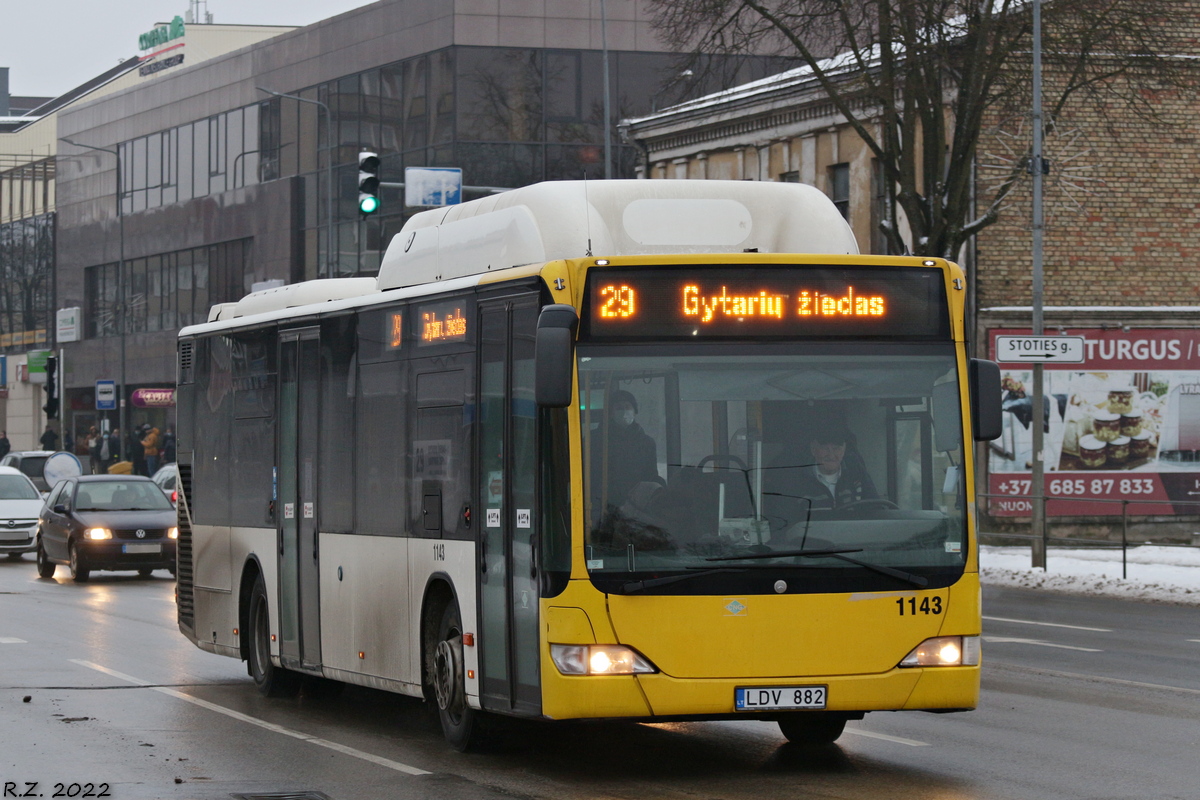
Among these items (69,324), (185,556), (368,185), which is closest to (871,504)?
(185,556)

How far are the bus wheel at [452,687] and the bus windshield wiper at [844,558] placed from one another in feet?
6.20

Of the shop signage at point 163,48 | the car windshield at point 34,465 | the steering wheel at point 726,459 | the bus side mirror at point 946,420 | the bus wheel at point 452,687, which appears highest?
the shop signage at point 163,48

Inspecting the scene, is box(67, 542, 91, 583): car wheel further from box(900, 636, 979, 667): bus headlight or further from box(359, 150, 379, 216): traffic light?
box(900, 636, 979, 667): bus headlight

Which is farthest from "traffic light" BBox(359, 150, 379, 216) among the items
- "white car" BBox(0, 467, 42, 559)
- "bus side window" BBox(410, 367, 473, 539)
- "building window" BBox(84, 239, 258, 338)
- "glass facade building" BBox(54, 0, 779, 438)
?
"building window" BBox(84, 239, 258, 338)

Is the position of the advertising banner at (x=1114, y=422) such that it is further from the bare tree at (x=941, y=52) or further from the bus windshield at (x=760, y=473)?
the bus windshield at (x=760, y=473)

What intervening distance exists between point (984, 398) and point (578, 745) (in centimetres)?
312

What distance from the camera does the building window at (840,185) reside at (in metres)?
38.8

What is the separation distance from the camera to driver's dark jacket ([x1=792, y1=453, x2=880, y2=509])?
9766 millimetres

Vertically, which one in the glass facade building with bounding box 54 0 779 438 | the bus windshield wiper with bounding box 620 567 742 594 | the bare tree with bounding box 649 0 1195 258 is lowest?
the bus windshield wiper with bounding box 620 567 742 594

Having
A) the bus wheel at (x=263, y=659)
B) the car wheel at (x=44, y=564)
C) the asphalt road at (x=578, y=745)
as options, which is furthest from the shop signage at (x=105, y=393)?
the bus wheel at (x=263, y=659)

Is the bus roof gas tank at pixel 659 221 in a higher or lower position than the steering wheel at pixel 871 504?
higher

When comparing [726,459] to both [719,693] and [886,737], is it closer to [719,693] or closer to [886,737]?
[719,693]

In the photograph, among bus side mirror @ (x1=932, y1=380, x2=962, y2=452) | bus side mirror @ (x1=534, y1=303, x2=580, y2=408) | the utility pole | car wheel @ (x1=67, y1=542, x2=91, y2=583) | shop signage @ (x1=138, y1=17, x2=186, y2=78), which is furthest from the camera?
shop signage @ (x1=138, y1=17, x2=186, y2=78)

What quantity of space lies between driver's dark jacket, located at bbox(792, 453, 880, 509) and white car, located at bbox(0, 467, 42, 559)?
2726 cm
